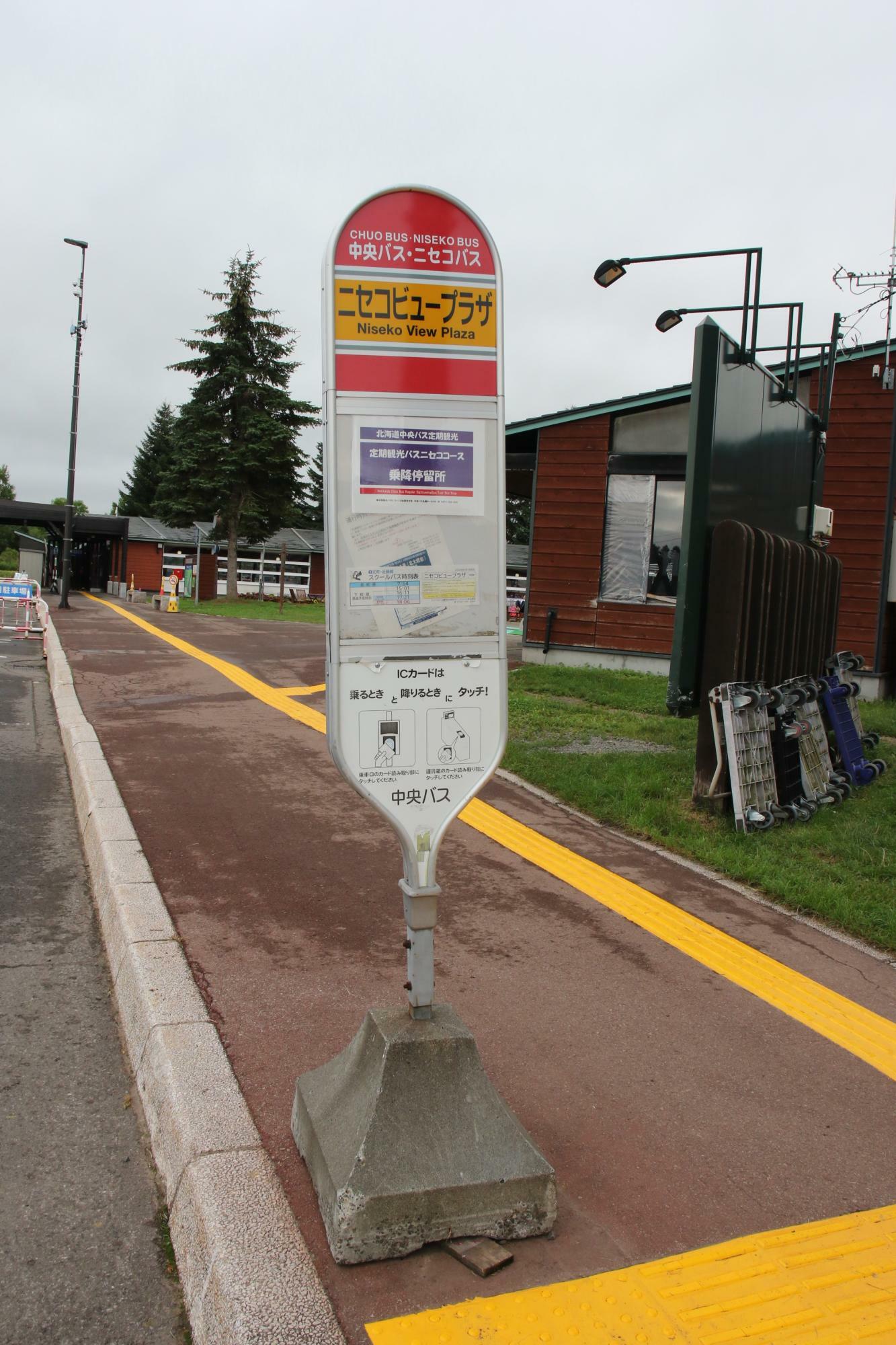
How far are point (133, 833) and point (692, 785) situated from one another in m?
4.16

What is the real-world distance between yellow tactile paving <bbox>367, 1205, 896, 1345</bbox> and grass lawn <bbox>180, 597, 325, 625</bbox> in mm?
23211

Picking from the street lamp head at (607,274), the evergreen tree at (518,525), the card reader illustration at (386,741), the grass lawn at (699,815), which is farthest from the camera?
the evergreen tree at (518,525)

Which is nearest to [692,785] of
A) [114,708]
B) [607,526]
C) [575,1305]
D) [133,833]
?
[133,833]

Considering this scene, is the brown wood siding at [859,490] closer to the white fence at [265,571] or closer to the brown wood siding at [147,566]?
the brown wood siding at [147,566]

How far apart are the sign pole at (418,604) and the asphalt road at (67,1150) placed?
1.78ft

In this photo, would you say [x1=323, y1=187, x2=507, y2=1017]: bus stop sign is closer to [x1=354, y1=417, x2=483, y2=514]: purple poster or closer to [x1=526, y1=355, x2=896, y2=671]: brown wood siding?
[x1=354, y1=417, x2=483, y2=514]: purple poster

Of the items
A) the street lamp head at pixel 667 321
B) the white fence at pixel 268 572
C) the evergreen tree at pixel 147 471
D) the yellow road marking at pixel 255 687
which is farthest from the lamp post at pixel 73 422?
the evergreen tree at pixel 147 471

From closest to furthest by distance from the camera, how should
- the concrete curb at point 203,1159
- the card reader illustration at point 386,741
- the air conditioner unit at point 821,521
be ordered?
the concrete curb at point 203,1159 < the card reader illustration at point 386,741 < the air conditioner unit at point 821,521

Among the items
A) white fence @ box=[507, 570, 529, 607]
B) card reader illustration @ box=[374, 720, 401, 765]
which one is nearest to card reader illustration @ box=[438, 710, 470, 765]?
card reader illustration @ box=[374, 720, 401, 765]

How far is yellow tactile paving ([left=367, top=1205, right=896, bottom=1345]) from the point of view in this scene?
2314 mm

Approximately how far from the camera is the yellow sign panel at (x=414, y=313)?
2721 millimetres

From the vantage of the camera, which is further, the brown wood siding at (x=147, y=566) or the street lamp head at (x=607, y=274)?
the brown wood siding at (x=147, y=566)

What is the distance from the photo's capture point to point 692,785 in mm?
7641

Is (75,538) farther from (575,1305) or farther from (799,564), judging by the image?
(575,1305)
